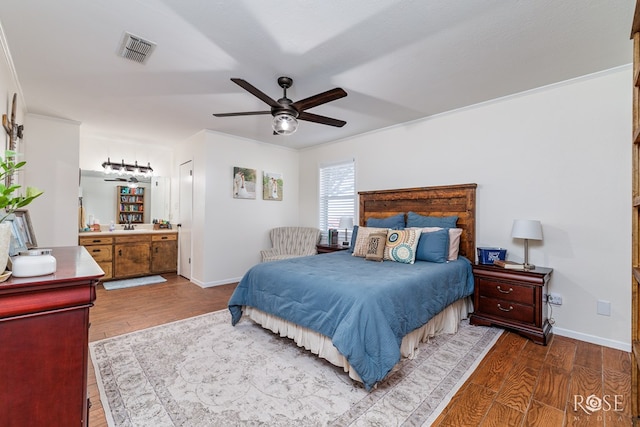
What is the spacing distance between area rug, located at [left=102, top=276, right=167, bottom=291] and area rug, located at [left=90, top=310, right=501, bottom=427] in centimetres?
222

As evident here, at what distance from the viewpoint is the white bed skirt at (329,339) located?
222 cm

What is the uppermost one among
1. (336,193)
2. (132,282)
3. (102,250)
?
(336,193)

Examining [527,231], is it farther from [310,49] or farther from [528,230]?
[310,49]

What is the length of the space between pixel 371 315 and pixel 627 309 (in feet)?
8.09

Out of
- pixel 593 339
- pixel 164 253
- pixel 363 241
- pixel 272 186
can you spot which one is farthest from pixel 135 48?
pixel 593 339

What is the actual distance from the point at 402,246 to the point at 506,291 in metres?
1.09

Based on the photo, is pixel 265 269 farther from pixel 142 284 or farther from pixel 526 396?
pixel 142 284

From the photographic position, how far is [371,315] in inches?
78.1

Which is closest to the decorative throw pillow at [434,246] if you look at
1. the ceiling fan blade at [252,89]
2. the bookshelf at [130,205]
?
the ceiling fan blade at [252,89]

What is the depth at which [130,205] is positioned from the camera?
5641 mm

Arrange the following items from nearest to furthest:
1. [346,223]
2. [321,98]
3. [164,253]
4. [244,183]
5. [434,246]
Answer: [321,98] → [434,246] → [346,223] → [244,183] → [164,253]

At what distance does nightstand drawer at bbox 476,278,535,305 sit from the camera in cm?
280

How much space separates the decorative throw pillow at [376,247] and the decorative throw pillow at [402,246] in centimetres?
5

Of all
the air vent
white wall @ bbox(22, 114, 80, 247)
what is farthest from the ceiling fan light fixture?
white wall @ bbox(22, 114, 80, 247)
